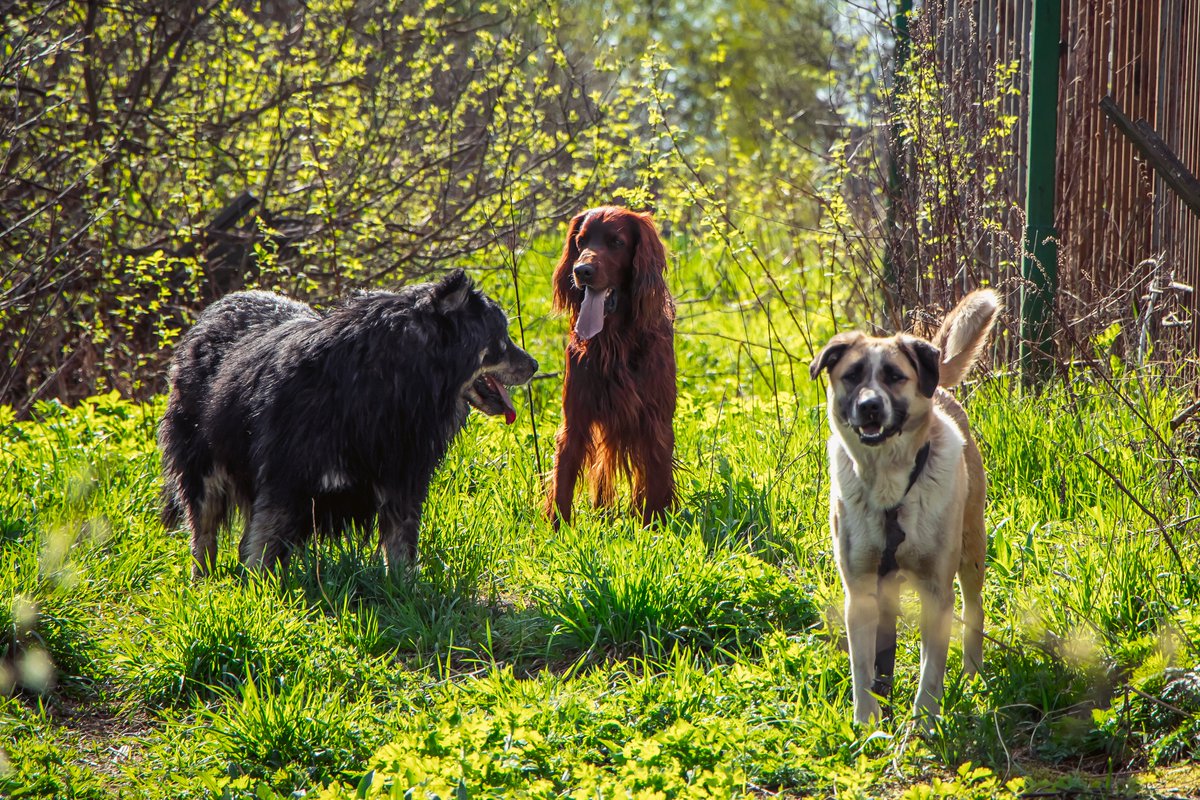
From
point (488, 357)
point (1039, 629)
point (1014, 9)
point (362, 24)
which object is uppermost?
point (362, 24)

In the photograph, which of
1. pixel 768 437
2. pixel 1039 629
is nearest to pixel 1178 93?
pixel 768 437

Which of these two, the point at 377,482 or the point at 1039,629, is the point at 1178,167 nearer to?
the point at 1039,629

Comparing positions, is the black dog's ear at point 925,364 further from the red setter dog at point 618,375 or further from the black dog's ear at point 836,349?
the red setter dog at point 618,375

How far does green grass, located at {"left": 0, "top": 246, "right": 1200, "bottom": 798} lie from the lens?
344 cm

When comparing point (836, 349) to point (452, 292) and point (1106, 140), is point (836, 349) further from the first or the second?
point (1106, 140)

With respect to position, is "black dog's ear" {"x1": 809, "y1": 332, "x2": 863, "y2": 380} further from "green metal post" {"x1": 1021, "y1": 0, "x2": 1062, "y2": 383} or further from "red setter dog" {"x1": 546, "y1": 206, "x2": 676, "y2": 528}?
"green metal post" {"x1": 1021, "y1": 0, "x2": 1062, "y2": 383}

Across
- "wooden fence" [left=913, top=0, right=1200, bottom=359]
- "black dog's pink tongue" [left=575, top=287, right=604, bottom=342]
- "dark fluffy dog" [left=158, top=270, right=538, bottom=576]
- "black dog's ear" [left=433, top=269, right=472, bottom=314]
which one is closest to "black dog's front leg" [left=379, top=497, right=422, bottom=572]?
→ "dark fluffy dog" [left=158, top=270, right=538, bottom=576]

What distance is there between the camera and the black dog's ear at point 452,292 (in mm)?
4859

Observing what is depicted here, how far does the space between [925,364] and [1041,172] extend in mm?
3326

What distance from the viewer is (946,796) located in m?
3.19

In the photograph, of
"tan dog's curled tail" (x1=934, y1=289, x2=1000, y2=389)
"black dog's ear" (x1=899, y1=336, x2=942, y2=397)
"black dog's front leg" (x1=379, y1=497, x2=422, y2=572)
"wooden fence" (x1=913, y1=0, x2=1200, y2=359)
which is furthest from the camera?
"wooden fence" (x1=913, y1=0, x2=1200, y2=359)

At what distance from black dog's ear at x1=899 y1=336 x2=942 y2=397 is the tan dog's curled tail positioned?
40cm

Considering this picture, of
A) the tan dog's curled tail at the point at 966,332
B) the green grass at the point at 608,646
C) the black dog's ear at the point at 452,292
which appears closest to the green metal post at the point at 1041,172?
the green grass at the point at 608,646

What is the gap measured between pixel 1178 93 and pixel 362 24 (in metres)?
6.48
